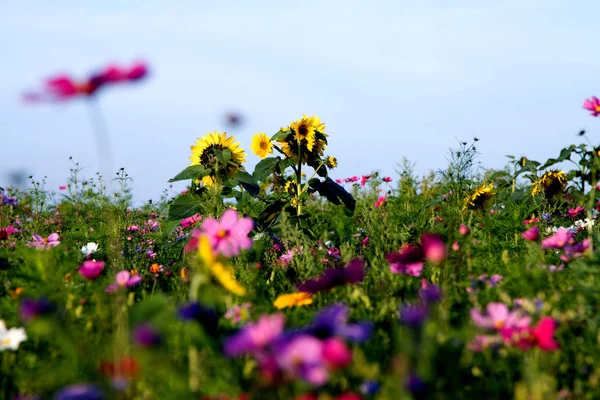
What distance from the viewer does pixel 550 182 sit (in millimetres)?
6574

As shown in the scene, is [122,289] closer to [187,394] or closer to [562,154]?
[187,394]

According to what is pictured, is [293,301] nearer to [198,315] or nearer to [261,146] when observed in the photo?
[198,315]

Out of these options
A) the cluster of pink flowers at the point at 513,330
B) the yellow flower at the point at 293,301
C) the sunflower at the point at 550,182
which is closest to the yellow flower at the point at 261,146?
the sunflower at the point at 550,182

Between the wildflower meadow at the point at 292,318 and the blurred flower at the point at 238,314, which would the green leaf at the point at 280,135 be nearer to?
the wildflower meadow at the point at 292,318

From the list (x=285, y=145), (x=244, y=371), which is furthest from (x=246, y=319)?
(x=285, y=145)

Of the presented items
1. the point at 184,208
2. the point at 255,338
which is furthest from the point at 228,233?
the point at 184,208

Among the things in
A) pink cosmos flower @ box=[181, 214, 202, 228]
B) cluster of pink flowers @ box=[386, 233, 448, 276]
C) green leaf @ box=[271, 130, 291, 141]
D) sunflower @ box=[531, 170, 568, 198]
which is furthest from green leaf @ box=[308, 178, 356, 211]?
cluster of pink flowers @ box=[386, 233, 448, 276]

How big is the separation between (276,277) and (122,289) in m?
1.72

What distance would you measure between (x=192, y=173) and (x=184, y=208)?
32cm

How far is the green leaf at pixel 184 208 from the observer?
17.7 feet

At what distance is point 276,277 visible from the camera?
4789 millimetres

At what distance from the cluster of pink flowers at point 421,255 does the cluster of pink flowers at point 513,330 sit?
25cm

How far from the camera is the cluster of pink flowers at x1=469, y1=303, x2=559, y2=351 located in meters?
2.06

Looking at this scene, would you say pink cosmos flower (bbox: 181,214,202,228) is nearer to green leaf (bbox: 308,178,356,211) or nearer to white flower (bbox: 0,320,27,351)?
green leaf (bbox: 308,178,356,211)
